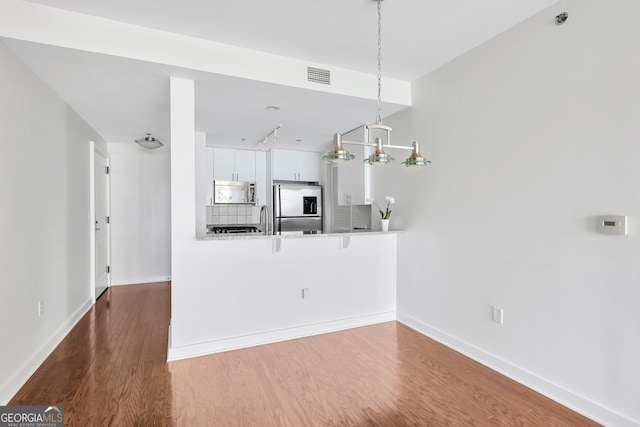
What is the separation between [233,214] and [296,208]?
1.26 m

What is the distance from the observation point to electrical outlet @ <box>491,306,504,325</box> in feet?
8.39

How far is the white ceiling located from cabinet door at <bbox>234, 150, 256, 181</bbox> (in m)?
2.04

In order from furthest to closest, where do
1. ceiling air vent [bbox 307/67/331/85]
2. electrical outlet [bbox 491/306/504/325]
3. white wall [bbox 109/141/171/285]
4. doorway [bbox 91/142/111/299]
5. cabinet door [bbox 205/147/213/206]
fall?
cabinet door [bbox 205/147/213/206] < white wall [bbox 109/141/171/285] < doorway [bbox 91/142/111/299] < ceiling air vent [bbox 307/67/331/85] < electrical outlet [bbox 491/306/504/325]

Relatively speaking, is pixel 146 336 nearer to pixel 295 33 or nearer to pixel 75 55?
pixel 75 55

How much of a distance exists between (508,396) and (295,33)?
2.99 m

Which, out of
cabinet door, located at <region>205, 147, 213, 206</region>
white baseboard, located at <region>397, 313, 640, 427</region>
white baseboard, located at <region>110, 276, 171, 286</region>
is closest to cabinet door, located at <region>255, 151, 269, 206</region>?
cabinet door, located at <region>205, 147, 213, 206</region>

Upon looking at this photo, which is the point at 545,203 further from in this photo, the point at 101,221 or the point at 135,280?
the point at 135,280

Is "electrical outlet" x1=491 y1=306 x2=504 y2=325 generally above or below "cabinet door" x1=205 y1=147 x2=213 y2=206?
below

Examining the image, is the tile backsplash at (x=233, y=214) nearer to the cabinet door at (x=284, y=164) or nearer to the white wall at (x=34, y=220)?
the cabinet door at (x=284, y=164)

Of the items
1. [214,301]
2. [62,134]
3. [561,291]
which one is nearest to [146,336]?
[214,301]

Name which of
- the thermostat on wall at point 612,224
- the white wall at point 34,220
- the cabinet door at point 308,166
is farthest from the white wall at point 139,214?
the thermostat on wall at point 612,224

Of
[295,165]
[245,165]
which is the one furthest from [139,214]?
[295,165]

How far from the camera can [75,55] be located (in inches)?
90.8

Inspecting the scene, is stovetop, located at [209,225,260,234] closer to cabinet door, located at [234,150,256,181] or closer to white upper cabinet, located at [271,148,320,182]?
cabinet door, located at [234,150,256,181]
